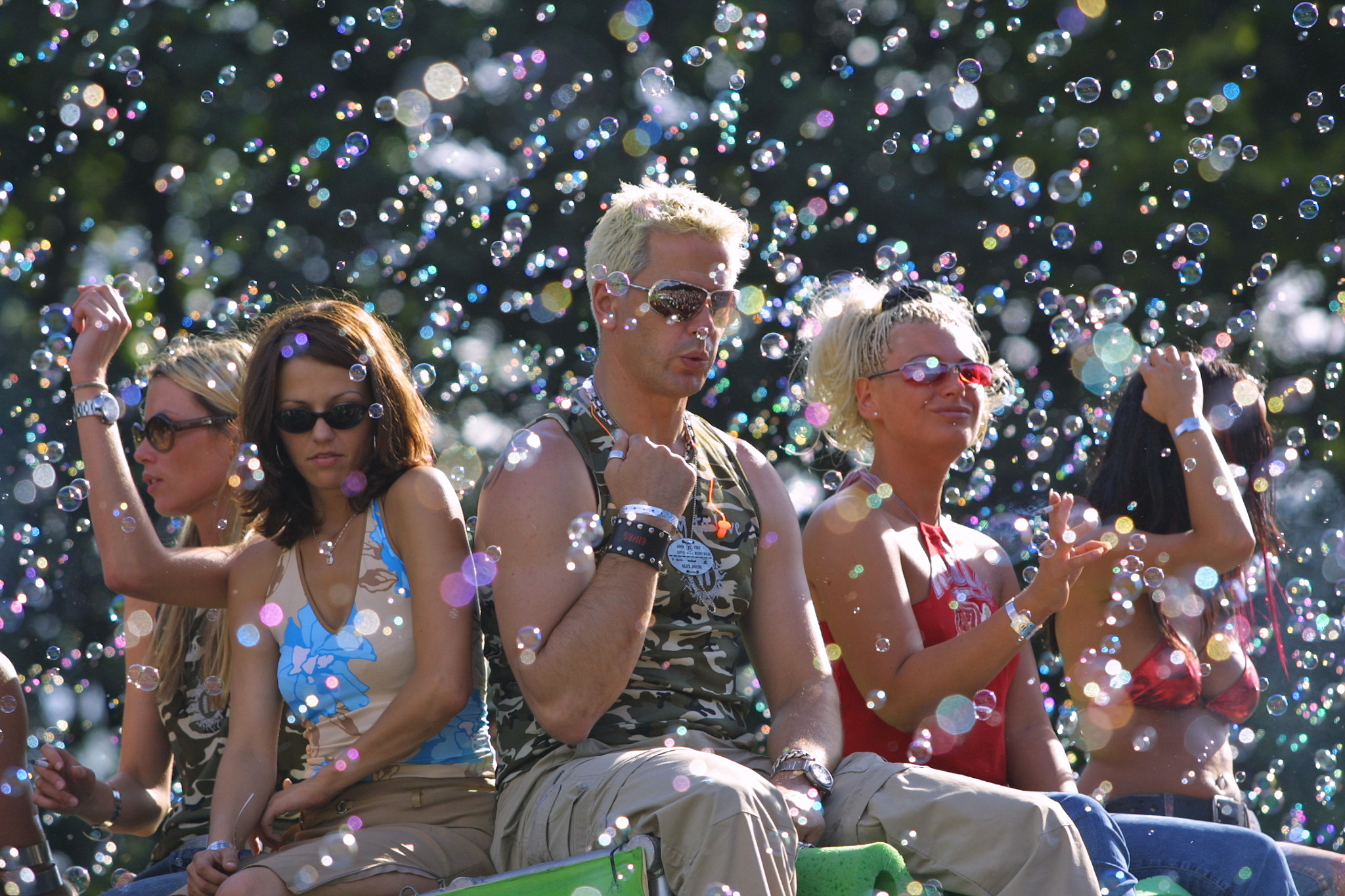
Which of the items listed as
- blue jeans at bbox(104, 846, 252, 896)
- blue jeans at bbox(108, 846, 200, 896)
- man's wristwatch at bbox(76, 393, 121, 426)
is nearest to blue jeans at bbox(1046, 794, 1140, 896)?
blue jeans at bbox(104, 846, 252, 896)

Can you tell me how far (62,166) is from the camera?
8195 mm

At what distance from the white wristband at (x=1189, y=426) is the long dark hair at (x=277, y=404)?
71.3 inches

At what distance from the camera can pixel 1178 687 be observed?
3262 mm

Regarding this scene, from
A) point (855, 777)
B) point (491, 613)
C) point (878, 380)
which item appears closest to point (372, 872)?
point (491, 613)

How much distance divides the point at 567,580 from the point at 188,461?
127 cm

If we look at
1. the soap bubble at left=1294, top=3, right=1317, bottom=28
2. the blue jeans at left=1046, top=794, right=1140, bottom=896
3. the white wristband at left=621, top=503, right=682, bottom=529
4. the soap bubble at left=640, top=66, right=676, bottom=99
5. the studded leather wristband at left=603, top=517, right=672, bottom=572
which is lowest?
the blue jeans at left=1046, top=794, right=1140, bottom=896

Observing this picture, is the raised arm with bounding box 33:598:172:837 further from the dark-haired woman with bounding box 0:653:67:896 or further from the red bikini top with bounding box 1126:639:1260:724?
the red bikini top with bounding box 1126:639:1260:724

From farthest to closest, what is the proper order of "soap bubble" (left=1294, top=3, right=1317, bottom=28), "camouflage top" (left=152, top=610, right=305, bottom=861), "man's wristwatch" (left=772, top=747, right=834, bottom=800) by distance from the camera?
"soap bubble" (left=1294, top=3, right=1317, bottom=28), "camouflage top" (left=152, top=610, right=305, bottom=861), "man's wristwatch" (left=772, top=747, right=834, bottom=800)

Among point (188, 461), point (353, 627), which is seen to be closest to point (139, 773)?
point (188, 461)

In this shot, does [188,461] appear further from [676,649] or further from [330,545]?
[676,649]

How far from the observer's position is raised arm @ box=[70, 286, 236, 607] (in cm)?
294

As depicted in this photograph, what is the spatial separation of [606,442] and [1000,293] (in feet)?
16.2

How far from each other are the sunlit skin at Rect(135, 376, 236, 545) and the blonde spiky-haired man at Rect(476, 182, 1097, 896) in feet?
3.29

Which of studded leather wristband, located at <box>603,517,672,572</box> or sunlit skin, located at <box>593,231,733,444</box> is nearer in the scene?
studded leather wristband, located at <box>603,517,672,572</box>
